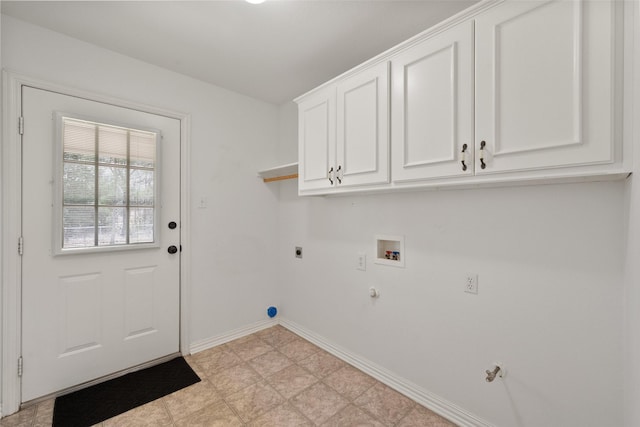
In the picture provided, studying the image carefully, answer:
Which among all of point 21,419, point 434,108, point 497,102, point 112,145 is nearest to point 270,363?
point 21,419

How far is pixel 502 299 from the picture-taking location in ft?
4.80

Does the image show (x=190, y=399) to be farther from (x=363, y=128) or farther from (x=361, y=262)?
(x=363, y=128)

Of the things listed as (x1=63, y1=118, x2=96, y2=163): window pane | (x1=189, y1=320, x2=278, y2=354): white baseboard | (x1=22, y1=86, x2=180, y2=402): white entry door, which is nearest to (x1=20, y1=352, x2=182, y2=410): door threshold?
(x1=22, y1=86, x2=180, y2=402): white entry door

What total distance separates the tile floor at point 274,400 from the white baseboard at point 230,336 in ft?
0.29

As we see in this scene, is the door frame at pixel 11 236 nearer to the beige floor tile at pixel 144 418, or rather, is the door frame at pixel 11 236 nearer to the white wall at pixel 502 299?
the beige floor tile at pixel 144 418

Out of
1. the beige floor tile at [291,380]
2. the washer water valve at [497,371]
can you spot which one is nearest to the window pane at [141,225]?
the beige floor tile at [291,380]

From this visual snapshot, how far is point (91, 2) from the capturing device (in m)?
1.55

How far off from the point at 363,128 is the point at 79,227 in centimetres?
205

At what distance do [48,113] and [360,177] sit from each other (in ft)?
6.85

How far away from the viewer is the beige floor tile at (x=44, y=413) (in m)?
1.60

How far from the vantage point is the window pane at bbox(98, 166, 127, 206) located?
1.96m

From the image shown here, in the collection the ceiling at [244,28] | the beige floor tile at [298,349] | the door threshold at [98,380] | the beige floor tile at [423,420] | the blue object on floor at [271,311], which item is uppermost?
the ceiling at [244,28]

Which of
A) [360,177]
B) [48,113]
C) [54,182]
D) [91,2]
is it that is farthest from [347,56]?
[54,182]

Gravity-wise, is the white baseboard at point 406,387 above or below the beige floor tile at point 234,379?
above
